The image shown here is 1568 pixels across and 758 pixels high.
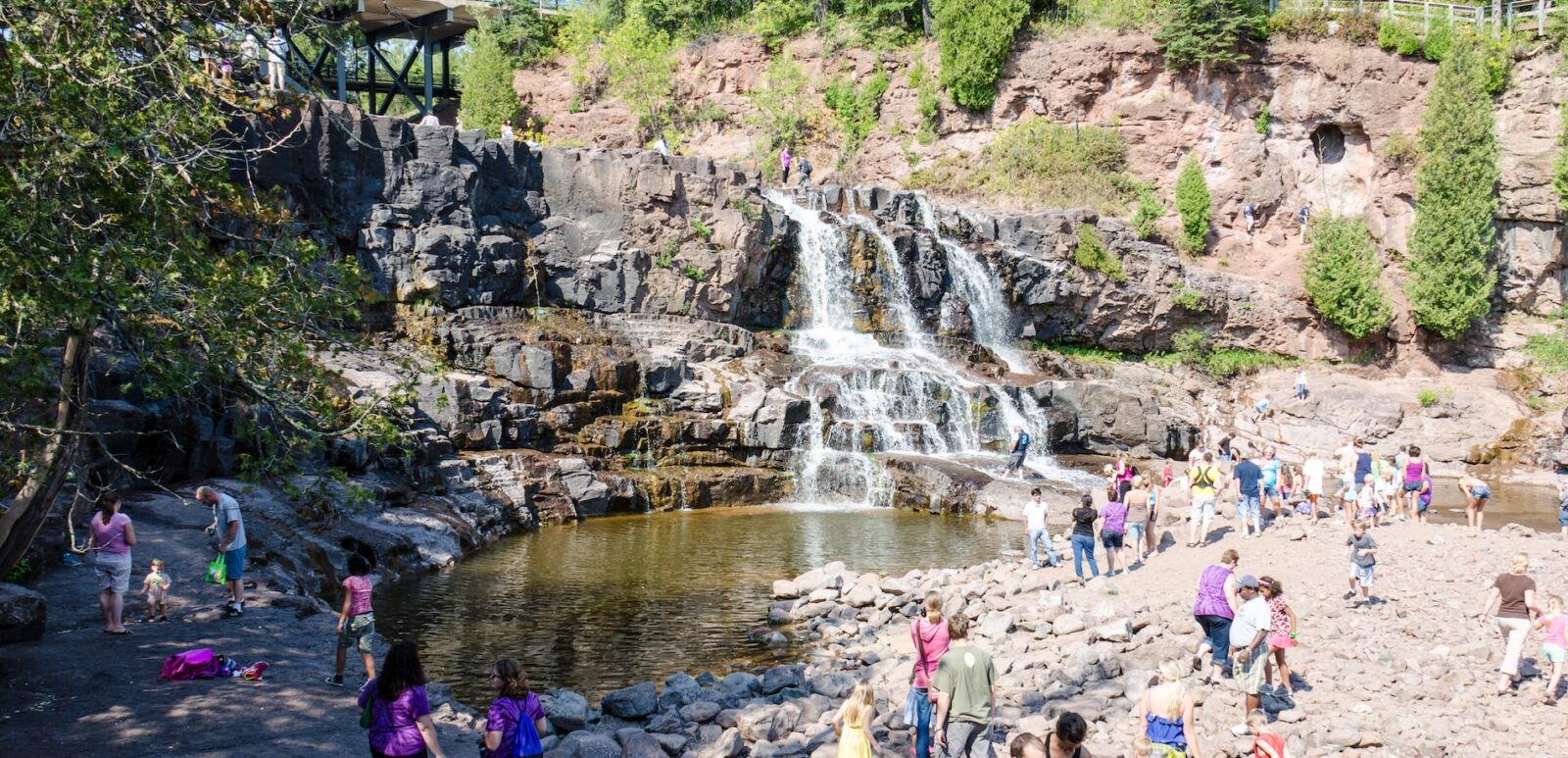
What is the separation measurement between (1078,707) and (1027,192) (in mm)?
34322

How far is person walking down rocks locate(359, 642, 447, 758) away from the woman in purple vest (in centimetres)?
826

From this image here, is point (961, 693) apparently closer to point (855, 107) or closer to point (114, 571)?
point (114, 571)

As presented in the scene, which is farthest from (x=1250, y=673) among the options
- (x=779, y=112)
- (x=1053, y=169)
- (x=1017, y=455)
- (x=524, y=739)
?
(x=779, y=112)

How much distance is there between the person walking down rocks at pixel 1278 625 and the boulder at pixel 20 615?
12729 millimetres

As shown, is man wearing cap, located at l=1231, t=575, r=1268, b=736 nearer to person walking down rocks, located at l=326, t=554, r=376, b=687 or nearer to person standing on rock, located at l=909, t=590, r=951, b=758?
person standing on rock, located at l=909, t=590, r=951, b=758

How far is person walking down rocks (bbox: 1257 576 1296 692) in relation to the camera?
34.8 ft

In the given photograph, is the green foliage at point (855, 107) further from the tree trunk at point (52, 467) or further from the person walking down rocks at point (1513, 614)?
the tree trunk at point (52, 467)

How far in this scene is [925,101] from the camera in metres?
46.1

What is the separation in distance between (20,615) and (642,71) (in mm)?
41084

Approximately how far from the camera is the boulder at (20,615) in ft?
33.4

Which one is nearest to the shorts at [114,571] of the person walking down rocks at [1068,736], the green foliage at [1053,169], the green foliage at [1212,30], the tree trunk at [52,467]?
the tree trunk at [52,467]

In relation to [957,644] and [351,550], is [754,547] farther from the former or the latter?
[957,644]

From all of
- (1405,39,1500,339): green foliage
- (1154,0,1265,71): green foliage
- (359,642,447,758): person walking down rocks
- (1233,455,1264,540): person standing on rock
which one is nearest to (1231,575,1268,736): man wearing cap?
(1233,455,1264,540): person standing on rock

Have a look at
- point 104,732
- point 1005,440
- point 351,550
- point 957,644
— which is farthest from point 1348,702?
point 1005,440
